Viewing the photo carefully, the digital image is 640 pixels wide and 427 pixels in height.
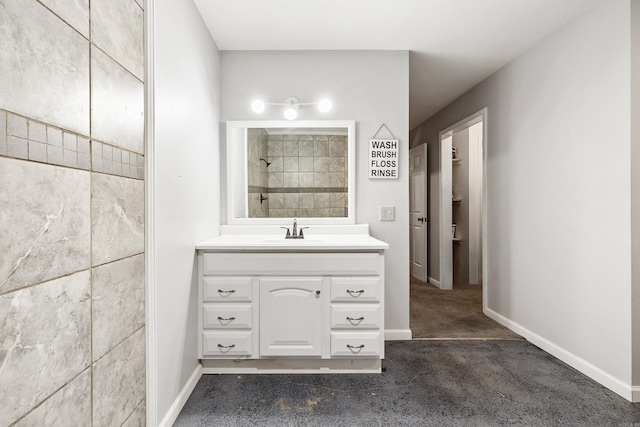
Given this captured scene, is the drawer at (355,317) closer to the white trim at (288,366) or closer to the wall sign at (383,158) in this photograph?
the white trim at (288,366)

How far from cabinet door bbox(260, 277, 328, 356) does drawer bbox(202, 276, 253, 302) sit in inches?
3.6

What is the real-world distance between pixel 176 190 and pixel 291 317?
1000mm

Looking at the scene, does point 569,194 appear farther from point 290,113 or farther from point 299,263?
point 290,113

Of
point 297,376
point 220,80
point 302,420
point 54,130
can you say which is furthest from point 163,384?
point 220,80

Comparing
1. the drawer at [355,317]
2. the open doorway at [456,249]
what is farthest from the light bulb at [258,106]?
the open doorway at [456,249]

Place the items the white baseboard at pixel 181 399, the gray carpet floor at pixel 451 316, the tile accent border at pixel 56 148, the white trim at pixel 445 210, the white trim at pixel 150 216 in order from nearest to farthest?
the tile accent border at pixel 56 148 < the white trim at pixel 150 216 < the white baseboard at pixel 181 399 < the gray carpet floor at pixel 451 316 < the white trim at pixel 445 210

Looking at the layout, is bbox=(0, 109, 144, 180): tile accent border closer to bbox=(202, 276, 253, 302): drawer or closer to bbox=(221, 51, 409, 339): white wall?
bbox=(202, 276, 253, 302): drawer

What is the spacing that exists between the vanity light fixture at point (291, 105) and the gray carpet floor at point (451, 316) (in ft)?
6.58

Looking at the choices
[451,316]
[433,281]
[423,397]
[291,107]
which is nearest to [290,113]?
[291,107]

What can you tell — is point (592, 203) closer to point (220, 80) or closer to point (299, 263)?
point (299, 263)

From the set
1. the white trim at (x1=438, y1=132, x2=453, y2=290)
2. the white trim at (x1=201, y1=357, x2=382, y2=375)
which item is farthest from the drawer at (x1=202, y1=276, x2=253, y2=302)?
the white trim at (x1=438, y1=132, x2=453, y2=290)

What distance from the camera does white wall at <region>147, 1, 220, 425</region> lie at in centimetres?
137

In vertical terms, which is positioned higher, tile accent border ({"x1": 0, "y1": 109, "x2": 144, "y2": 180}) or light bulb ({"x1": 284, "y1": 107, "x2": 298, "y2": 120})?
light bulb ({"x1": 284, "y1": 107, "x2": 298, "y2": 120})

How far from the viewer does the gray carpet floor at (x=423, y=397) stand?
1560 mm
